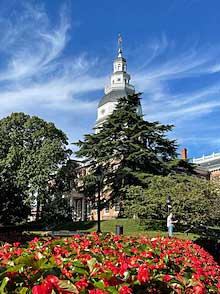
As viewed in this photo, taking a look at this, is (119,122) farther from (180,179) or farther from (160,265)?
(160,265)

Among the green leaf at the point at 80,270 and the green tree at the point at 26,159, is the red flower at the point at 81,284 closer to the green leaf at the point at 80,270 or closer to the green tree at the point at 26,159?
the green leaf at the point at 80,270

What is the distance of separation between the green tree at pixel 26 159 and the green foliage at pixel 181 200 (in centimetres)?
879

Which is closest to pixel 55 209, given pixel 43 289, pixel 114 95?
pixel 114 95

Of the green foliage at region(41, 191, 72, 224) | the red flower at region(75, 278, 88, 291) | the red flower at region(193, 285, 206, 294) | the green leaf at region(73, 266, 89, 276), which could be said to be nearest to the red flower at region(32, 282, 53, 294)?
the red flower at region(75, 278, 88, 291)

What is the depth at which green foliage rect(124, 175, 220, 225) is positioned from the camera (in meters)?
20.2

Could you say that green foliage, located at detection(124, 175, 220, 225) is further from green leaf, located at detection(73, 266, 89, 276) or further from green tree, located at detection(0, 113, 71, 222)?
green leaf, located at detection(73, 266, 89, 276)

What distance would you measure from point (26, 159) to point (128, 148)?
8799 mm

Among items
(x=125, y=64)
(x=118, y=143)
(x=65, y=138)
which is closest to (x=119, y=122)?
(x=118, y=143)

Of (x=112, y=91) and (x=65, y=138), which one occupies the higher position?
(x=112, y=91)

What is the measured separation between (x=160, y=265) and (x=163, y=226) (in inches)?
868

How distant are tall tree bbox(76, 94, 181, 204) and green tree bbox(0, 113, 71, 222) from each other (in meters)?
2.84

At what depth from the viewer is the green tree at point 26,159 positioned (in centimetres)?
2653

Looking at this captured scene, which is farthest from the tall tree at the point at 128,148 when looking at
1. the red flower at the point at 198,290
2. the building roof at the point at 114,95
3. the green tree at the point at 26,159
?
the red flower at the point at 198,290

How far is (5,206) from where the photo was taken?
25.9m
